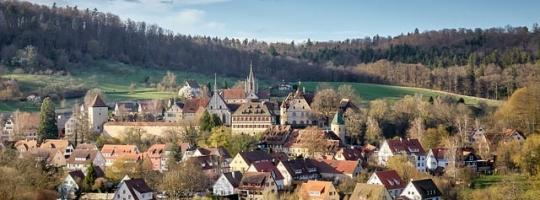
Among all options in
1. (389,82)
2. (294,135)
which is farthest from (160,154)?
(389,82)

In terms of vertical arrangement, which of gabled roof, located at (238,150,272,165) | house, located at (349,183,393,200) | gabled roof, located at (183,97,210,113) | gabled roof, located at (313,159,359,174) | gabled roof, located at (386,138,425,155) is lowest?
house, located at (349,183,393,200)

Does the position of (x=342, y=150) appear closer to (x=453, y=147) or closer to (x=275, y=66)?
(x=453, y=147)

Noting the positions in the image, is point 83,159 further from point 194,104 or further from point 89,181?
point 194,104

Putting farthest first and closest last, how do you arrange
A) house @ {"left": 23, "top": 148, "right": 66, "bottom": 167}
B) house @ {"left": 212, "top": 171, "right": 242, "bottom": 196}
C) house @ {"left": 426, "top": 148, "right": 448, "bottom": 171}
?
house @ {"left": 23, "top": 148, "right": 66, "bottom": 167} < house @ {"left": 426, "top": 148, "right": 448, "bottom": 171} < house @ {"left": 212, "top": 171, "right": 242, "bottom": 196}

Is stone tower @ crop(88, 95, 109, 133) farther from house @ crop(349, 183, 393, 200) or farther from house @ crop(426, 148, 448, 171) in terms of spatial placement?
house @ crop(349, 183, 393, 200)

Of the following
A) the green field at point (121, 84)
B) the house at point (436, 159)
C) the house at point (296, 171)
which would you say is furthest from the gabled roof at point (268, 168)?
the green field at point (121, 84)

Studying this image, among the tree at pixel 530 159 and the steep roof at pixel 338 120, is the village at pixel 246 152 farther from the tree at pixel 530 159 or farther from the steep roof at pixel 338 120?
the tree at pixel 530 159

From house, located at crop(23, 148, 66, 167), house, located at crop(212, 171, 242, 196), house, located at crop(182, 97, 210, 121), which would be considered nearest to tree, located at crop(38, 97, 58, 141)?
house, located at crop(23, 148, 66, 167)
